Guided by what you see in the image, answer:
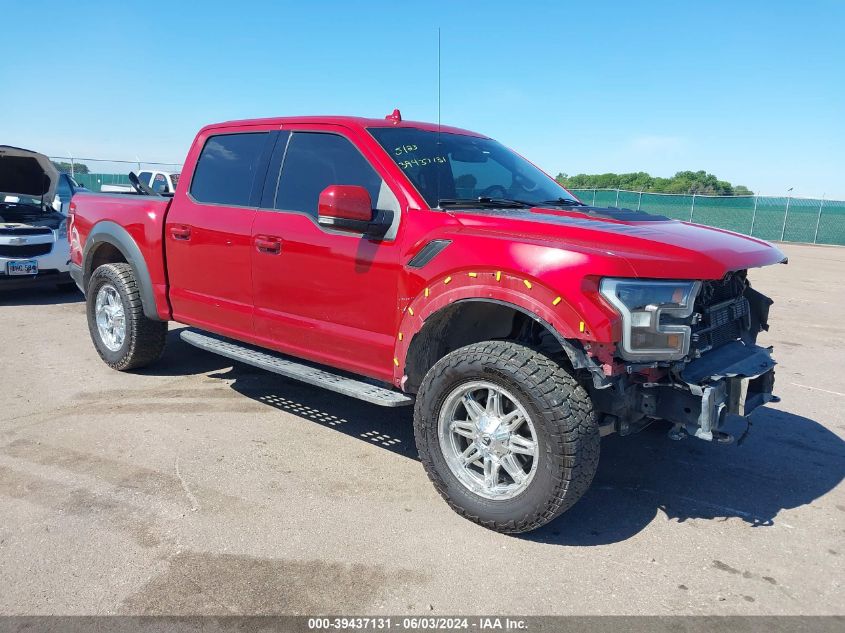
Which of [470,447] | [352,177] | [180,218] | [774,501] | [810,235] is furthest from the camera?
[810,235]

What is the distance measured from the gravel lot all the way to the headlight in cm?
98

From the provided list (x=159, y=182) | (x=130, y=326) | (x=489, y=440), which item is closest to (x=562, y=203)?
(x=489, y=440)

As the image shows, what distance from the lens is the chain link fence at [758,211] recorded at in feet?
83.9

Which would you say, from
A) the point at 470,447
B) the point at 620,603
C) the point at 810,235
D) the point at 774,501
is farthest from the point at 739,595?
the point at 810,235

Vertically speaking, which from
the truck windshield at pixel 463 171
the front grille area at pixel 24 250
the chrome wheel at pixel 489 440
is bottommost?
the chrome wheel at pixel 489 440

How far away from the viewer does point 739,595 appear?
9.25 ft

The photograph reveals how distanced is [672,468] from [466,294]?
1.87m

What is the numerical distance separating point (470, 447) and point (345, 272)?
48.5 inches

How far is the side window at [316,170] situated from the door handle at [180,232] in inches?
36.8

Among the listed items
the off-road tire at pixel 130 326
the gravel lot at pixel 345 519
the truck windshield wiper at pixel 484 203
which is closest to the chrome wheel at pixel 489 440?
the gravel lot at pixel 345 519

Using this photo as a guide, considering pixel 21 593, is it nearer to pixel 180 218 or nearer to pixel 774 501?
pixel 180 218

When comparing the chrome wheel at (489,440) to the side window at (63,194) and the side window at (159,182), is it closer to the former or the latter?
the side window at (63,194)

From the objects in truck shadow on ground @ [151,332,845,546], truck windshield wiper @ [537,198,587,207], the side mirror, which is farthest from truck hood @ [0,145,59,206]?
truck windshield wiper @ [537,198,587,207]

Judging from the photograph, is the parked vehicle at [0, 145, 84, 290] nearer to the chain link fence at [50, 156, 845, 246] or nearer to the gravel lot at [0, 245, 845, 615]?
the gravel lot at [0, 245, 845, 615]
